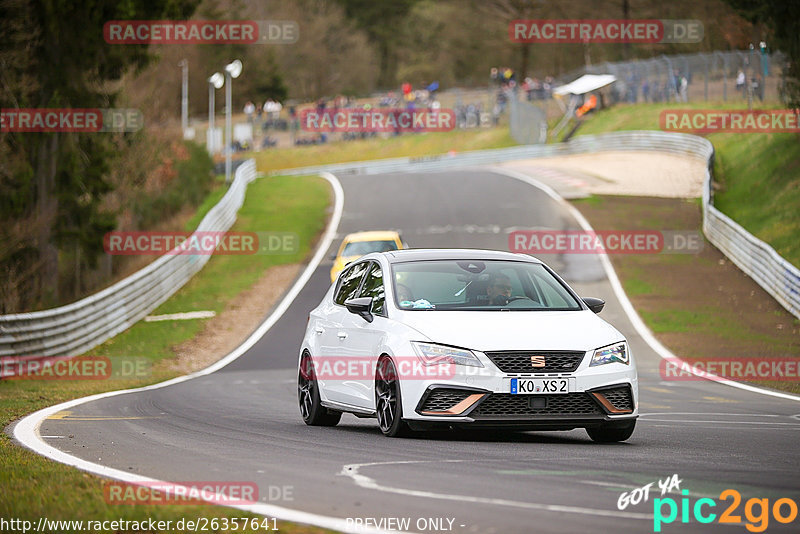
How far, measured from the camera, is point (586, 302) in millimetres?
11211

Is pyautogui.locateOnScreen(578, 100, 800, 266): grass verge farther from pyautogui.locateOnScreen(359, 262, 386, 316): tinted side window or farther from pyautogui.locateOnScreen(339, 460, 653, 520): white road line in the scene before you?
pyautogui.locateOnScreen(339, 460, 653, 520): white road line

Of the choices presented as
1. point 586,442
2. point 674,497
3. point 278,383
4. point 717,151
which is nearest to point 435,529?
point 674,497

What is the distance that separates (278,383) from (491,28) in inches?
3856

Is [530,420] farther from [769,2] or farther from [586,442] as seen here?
[769,2]

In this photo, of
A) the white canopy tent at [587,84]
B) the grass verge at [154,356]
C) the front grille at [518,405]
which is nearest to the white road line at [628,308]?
the front grille at [518,405]

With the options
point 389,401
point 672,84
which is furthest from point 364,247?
point 672,84

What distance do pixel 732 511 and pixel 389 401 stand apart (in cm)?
417

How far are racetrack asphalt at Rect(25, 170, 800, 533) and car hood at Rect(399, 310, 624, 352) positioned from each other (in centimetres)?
82

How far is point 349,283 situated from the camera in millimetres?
12422

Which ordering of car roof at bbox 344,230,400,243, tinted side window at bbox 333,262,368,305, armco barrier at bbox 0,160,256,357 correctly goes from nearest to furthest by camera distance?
tinted side window at bbox 333,262,368,305
armco barrier at bbox 0,160,256,357
car roof at bbox 344,230,400,243

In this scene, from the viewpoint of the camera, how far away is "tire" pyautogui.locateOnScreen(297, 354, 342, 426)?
1234cm

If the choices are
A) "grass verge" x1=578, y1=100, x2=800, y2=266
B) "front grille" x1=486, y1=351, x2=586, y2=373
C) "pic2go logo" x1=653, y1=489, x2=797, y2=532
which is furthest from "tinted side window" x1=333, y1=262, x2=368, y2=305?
"grass verge" x1=578, y1=100, x2=800, y2=266

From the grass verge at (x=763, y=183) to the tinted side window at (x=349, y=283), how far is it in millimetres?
20292

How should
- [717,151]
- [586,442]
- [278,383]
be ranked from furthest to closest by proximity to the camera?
[717,151], [278,383], [586,442]
